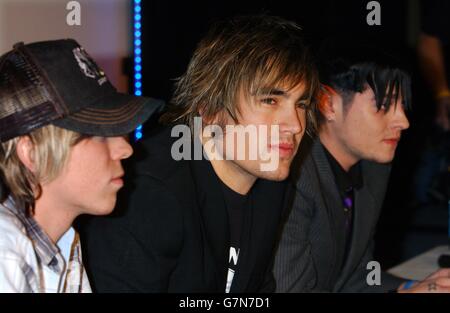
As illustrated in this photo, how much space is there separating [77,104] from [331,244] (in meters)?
1.05

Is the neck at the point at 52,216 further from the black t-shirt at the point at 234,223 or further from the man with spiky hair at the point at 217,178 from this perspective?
the black t-shirt at the point at 234,223

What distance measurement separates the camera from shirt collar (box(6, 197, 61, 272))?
1.36 m

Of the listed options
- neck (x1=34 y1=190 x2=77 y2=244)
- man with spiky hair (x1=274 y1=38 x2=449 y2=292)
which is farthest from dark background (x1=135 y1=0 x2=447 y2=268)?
neck (x1=34 y1=190 x2=77 y2=244)

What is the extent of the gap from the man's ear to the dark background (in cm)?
139

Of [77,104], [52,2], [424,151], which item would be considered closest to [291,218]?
[77,104]

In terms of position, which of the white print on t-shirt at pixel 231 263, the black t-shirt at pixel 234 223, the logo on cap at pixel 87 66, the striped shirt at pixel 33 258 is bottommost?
the white print on t-shirt at pixel 231 263

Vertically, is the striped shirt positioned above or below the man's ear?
below

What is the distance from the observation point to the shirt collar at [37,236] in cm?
136

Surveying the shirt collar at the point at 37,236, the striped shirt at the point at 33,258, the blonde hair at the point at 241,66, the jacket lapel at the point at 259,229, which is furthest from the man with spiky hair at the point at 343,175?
the shirt collar at the point at 37,236

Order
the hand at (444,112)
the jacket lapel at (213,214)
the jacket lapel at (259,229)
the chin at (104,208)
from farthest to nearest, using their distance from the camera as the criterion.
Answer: the hand at (444,112)
the jacket lapel at (259,229)
the jacket lapel at (213,214)
the chin at (104,208)

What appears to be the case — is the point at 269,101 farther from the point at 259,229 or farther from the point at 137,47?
the point at 137,47

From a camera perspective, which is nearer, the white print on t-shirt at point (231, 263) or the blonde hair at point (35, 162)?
the blonde hair at point (35, 162)

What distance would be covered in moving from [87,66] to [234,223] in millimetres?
633

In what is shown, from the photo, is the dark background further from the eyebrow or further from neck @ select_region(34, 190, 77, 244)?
neck @ select_region(34, 190, 77, 244)
